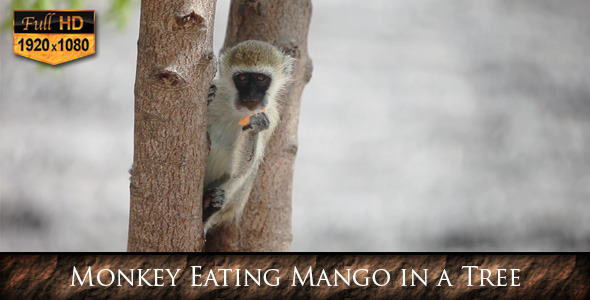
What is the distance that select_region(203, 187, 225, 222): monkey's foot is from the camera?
9.46 feet

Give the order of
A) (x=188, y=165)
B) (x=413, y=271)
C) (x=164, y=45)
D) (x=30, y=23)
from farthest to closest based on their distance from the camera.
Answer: (x=30, y=23) → (x=413, y=271) → (x=188, y=165) → (x=164, y=45)

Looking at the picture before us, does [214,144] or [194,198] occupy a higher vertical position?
[214,144]

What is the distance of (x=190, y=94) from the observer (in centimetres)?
226

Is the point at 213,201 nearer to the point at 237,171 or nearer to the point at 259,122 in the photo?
the point at 237,171

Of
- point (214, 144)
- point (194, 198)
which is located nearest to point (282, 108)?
point (214, 144)

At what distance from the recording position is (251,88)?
3.11 m

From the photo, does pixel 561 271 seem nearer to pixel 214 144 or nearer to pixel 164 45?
pixel 214 144

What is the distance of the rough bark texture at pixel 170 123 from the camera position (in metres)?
2.16

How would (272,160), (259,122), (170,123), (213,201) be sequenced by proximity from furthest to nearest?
(272,160) < (213,201) < (259,122) < (170,123)

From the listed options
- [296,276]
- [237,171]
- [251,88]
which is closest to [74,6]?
[251,88]

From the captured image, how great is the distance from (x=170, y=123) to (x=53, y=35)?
1.06 metres

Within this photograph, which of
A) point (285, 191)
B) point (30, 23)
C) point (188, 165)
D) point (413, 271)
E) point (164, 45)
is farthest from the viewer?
point (285, 191)

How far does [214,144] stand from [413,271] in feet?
3.84

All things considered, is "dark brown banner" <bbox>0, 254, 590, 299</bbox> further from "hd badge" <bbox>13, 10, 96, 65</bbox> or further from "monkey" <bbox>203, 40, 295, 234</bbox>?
"hd badge" <bbox>13, 10, 96, 65</bbox>
